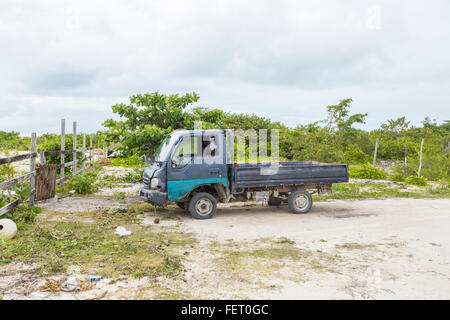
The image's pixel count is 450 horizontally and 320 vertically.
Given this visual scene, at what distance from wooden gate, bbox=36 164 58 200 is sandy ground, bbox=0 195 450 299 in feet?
1.38

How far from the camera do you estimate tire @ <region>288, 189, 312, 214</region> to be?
382 inches

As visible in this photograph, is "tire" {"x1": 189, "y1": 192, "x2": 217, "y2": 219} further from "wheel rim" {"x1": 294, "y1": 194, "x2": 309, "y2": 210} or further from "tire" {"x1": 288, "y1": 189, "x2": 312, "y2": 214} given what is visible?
"wheel rim" {"x1": 294, "y1": 194, "x2": 309, "y2": 210}

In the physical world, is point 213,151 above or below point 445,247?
above

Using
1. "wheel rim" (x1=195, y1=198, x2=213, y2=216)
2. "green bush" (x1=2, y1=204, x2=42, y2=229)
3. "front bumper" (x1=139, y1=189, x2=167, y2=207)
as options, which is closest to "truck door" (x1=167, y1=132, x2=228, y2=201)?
"front bumper" (x1=139, y1=189, x2=167, y2=207)

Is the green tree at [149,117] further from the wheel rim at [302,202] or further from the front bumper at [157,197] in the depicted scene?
the wheel rim at [302,202]

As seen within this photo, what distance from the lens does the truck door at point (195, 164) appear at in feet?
28.5

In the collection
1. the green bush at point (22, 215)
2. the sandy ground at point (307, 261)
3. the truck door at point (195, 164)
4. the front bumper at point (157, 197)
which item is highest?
the truck door at point (195, 164)

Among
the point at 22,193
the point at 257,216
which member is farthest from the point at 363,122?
the point at 22,193

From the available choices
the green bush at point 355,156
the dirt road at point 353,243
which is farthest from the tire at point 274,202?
the green bush at point 355,156

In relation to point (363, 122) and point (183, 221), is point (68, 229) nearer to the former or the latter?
point (183, 221)

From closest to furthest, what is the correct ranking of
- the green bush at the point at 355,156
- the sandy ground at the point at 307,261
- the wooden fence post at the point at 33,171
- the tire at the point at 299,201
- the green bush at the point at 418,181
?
the sandy ground at the point at 307,261
the wooden fence post at the point at 33,171
the tire at the point at 299,201
the green bush at the point at 418,181
the green bush at the point at 355,156

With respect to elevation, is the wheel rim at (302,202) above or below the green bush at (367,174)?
below
